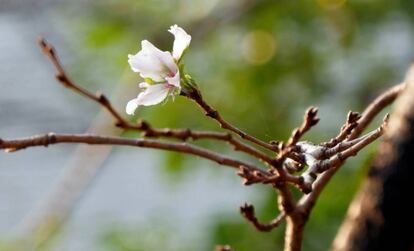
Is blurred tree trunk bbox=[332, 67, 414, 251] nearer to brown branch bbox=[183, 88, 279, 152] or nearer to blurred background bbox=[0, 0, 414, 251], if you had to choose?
brown branch bbox=[183, 88, 279, 152]

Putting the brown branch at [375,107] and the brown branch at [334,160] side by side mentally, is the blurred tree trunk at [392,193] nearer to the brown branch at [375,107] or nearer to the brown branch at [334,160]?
the brown branch at [334,160]

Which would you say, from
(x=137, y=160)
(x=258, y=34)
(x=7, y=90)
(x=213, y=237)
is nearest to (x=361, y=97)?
(x=258, y=34)

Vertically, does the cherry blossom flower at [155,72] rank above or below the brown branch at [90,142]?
above

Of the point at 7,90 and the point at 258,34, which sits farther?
the point at 7,90

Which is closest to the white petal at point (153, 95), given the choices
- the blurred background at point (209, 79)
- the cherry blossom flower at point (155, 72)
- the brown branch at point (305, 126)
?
the cherry blossom flower at point (155, 72)

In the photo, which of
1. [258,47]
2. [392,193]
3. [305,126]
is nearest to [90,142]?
[305,126]

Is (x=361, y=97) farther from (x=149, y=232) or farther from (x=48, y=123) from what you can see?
(x=48, y=123)

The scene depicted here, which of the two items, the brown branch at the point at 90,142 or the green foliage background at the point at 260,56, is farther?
the green foliage background at the point at 260,56
